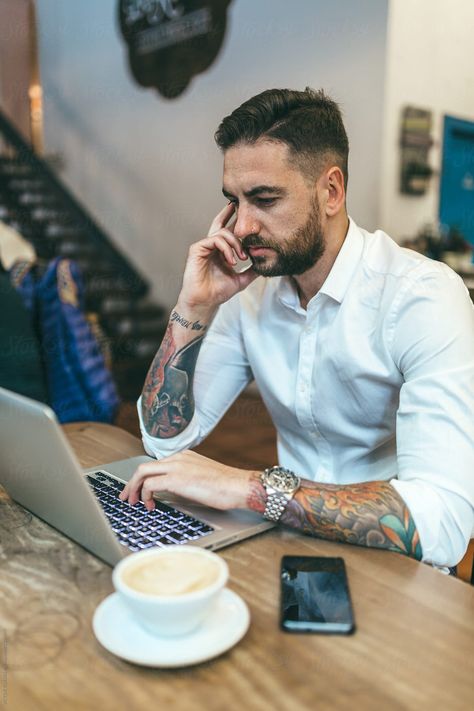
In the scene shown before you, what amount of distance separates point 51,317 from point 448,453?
1317 mm

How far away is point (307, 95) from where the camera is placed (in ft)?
4.25

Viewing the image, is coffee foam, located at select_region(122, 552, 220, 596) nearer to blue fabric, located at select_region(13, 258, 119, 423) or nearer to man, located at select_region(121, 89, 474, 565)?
man, located at select_region(121, 89, 474, 565)

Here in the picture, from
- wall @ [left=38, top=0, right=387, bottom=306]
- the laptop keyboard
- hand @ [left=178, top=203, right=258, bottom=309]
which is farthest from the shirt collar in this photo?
wall @ [left=38, top=0, right=387, bottom=306]

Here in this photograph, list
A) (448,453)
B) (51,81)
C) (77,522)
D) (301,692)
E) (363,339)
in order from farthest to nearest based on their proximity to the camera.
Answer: (51,81) → (363,339) → (448,453) → (77,522) → (301,692)

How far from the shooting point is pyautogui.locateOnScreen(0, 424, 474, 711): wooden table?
0.56 meters

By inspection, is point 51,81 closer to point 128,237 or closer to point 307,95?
point 128,237

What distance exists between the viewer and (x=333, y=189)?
1.34m

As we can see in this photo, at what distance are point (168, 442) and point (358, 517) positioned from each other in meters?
0.58

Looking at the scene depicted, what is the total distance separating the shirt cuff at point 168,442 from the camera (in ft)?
4.39

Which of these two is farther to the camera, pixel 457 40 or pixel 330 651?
pixel 457 40

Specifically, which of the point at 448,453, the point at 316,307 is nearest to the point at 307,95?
the point at 316,307

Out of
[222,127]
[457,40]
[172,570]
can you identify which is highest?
[457,40]

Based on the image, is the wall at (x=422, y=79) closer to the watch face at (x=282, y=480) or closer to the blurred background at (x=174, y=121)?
the blurred background at (x=174, y=121)

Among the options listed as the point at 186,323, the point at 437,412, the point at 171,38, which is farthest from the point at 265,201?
the point at 171,38
